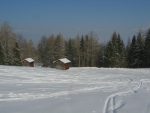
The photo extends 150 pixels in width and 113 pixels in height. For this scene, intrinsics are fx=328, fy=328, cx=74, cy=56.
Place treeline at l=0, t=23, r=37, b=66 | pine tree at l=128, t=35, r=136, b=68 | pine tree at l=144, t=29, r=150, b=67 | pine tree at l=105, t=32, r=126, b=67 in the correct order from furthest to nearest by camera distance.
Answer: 1. pine tree at l=105, t=32, r=126, b=67
2. pine tree at l=128, t=35, r=136, b=68
3. pine tree at l=144, t=29, r=150, b=67
4. treeline at l=0, t=23, r=37, b=66

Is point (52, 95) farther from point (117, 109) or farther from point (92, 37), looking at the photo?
point (92, 37)

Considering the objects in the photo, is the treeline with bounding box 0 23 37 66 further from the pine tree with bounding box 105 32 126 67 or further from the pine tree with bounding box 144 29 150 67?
the pine tree with bounding box 144 29 150 67

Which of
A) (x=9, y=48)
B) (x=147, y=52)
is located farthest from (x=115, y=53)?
(x=9, y=48)

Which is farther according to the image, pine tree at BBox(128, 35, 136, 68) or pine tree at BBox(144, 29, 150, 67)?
pine tree at BBox(128, 35, 136, 68)

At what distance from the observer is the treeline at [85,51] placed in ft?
212

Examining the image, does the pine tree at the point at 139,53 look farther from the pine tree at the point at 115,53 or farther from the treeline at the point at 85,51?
the pine tree at the point at 115,53

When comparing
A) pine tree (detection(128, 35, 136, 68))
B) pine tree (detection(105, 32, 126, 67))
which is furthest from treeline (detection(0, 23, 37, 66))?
pine tree (detection(128, 35, 136, 68))

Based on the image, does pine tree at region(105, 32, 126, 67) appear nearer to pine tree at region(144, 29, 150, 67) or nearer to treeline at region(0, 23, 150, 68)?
treeline at region(0, 23, 150, 68)

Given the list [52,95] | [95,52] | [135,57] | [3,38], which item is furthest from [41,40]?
[52,95]

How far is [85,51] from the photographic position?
84.0 meters

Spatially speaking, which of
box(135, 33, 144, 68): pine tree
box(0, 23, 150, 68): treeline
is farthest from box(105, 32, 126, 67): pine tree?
box(135, 33, 144, 68): pine tree

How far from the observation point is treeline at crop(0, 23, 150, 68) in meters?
64.6

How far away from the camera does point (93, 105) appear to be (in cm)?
1327

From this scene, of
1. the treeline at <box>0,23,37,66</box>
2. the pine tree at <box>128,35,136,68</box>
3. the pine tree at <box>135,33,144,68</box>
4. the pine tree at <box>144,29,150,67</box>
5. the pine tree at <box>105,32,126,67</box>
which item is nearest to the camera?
the treeline at <box>0,23,37,66</box>
